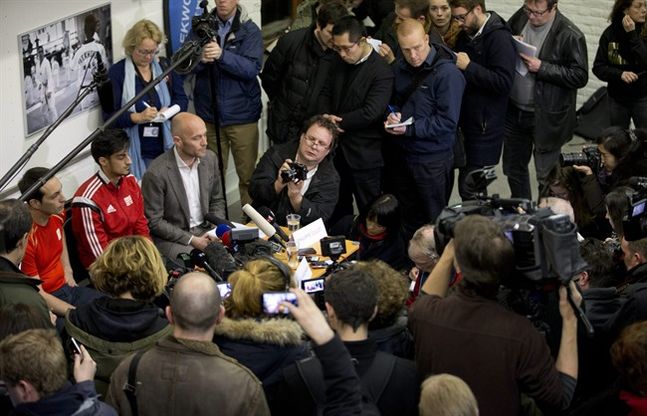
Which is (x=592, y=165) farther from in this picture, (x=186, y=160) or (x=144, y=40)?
(x=144, y=40)

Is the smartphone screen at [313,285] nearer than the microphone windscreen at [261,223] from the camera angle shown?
Yes

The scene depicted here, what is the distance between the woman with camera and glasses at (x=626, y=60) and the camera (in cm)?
698

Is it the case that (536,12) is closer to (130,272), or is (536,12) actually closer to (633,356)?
(633,356)

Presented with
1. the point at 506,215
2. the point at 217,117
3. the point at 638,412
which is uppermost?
the point at 506,215

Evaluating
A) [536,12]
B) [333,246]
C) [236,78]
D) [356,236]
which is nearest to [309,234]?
[333,246]

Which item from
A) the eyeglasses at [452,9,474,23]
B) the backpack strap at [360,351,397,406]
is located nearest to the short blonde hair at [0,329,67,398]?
the backpack strap at [360,351,397,406]

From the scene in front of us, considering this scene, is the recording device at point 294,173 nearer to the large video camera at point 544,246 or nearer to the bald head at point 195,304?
the large video camera at point 544,246

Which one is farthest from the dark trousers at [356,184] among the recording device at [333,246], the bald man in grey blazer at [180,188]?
the recording device at [333,246]

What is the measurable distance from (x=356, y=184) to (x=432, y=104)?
2.34 feet

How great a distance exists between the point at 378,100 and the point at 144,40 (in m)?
1.45

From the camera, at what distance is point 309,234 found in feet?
18.0

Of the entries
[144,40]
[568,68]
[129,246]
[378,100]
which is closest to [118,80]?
[144,40]

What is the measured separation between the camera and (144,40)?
6230 mm

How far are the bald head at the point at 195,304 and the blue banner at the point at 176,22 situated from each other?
3643 millimetres
